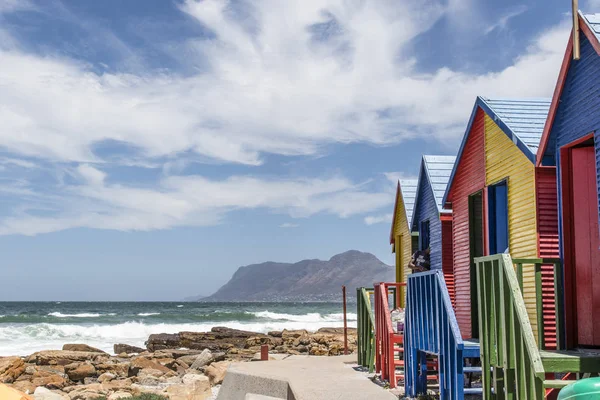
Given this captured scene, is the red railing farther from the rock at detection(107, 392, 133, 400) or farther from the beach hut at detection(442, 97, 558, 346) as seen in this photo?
the rock at detection(107, 392, 133, 400)

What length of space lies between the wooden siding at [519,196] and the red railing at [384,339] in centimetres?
276

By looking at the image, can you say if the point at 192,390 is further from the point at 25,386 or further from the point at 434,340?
the point at 434,340

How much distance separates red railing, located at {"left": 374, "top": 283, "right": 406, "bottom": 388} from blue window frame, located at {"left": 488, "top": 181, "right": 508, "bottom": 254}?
7.24ft

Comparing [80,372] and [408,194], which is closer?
[408,194]

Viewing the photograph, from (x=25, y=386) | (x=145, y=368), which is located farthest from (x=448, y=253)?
(x=25, y=386)

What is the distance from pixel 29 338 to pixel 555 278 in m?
44.8

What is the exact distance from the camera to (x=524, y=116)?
10789 mm

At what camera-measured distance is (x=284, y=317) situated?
74.2 metres

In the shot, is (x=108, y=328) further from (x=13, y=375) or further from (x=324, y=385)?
(x=324, y=385)

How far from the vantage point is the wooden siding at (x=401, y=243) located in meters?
19.5

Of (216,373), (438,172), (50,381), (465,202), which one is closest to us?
(465,202)

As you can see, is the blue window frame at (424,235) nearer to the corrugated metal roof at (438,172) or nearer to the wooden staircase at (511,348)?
the corrugated metal roof at (438,172)

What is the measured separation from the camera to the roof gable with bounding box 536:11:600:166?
7883 millimetres

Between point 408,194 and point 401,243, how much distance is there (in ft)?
5.35
